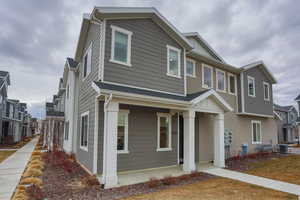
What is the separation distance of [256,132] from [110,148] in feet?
45.1

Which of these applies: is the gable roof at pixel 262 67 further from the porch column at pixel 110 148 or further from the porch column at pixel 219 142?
the porch column at pixel 110 148

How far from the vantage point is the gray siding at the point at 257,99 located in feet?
46.6

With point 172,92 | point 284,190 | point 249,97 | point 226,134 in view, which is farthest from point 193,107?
point 249,97

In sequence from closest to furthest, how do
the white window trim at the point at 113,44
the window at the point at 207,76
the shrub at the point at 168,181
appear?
1. the shrub at the point at 168,181
2. the white window trim at the point at 113,44
3. the window at the point at 207,76

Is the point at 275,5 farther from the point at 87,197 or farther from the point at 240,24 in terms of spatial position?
the point at 87,197

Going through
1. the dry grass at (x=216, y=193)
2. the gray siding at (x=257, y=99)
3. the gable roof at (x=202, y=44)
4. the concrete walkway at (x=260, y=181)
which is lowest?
the concrete walkway at (x=260, y=181)

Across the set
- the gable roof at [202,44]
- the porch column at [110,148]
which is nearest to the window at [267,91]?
the gable roof at [202,44]

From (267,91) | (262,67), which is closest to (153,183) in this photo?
(262,67)

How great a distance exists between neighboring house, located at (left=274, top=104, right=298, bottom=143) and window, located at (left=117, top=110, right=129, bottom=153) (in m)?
29.5

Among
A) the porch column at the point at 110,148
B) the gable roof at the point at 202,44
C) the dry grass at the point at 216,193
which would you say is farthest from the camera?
the gable roof at the point at 202,44

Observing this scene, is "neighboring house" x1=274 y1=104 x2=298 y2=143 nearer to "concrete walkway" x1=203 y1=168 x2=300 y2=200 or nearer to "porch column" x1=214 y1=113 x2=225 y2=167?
"porch column" x1=214 y1=113 x2=225 y2=167

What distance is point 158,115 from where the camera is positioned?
9141 millimetres

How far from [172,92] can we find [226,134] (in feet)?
20.1

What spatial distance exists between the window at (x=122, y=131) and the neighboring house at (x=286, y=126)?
29.5 meters
